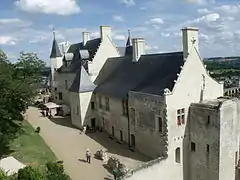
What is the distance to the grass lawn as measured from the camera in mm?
29062

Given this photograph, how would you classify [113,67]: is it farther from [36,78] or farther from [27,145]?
[27,145]

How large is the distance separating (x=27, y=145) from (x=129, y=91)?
529 inches

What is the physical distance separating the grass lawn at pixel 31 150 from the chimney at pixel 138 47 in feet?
49.3

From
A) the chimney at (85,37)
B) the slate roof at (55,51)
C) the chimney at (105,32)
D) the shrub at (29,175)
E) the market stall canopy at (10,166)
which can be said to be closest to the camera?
the shrub at (29,175)

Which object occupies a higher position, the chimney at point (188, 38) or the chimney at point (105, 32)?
the chimney at point (105, 32)

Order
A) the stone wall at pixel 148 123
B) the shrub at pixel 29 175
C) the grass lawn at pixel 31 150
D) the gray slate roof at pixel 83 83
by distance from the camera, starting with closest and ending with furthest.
→ 1. the shrub at pixel 29 175
2. the stone wall at pixel 148 123
3. the grass lawn at pixel 31 150
4. the gray slate roof at pixel 83 83

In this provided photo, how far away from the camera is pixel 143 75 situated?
1270 inches

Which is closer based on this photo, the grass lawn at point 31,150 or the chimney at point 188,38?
the chimney at point 188,38

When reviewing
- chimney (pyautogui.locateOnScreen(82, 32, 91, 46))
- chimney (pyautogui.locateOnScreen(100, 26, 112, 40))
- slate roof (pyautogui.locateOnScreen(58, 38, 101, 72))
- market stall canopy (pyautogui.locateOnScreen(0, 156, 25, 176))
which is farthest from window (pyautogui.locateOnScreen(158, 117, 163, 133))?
chimney (pyautogui.locateOnScreen(82, 32, 91, 46))

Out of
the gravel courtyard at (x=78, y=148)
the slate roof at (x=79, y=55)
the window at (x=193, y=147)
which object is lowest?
the gravel courtyard at (x=78, y=148)

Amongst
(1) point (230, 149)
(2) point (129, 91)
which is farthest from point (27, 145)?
(1) point (230, 149)

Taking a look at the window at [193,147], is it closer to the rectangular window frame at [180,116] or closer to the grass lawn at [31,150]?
the rectangular window frame at [180,116]

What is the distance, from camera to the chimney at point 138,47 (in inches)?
1368

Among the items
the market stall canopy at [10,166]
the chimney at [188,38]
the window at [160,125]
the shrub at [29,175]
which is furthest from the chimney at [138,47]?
the shrub at [29,175]
